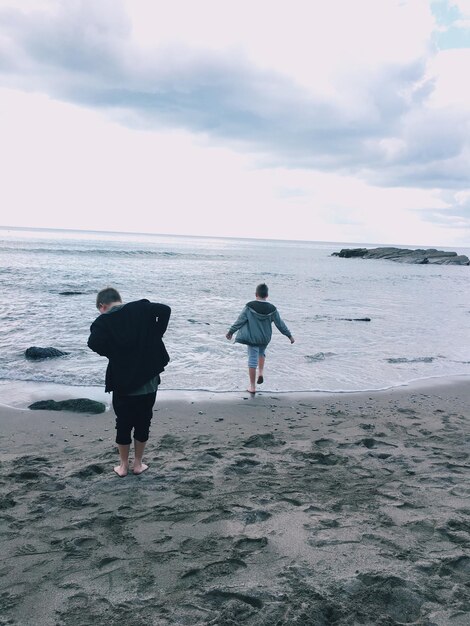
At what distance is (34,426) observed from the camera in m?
6.46

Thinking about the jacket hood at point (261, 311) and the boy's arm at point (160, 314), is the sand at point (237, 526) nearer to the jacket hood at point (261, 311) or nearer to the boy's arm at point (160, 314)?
the boy's arm at point (160, 314)

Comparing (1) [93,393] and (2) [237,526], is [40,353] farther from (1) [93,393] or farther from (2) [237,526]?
(2) [237,526]

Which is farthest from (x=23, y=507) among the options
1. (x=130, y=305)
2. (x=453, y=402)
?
(x=453, y=402)

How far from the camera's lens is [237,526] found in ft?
12.9

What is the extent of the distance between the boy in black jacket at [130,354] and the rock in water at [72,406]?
239 centimetres

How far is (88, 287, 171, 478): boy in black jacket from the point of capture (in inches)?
184

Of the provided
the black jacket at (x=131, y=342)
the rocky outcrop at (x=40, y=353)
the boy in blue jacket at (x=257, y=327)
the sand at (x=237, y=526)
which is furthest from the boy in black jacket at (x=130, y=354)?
the rocky outcrop at (x=40, y=353)

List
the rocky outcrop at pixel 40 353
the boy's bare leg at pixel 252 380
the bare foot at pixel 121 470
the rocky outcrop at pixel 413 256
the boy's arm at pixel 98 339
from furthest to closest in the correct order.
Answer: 1. the rocky outcrop at pixel 413 256
2. the rocky outcrop at pixel 40 353
3. the boy's bare leg at pixel 252 380
4. the bare foot at pixel 121 470
5. the boy's arm at pixel 98 339

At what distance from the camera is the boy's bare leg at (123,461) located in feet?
16.2

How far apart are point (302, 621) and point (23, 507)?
2.57 m

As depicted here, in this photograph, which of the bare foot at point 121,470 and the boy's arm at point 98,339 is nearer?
the boy's arm at point 98,339

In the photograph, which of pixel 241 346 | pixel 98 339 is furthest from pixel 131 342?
pixel 241 346

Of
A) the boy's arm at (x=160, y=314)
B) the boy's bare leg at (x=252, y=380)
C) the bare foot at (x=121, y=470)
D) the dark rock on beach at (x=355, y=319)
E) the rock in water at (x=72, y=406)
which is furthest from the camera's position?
the dark rock on beach at (x=355, y=319)

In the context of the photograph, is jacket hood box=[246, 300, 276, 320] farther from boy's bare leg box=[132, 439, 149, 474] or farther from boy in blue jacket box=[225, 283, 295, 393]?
boy's bare leg box=[132, 439, 149, 474]
